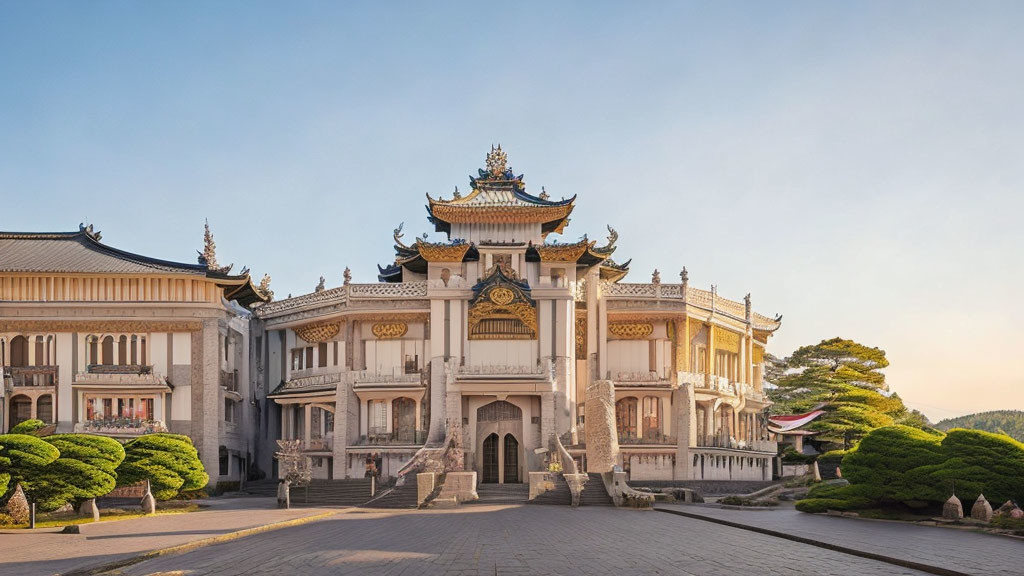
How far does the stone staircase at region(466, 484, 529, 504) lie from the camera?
129 feet

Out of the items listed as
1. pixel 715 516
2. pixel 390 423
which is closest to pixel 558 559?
pixel 715 516

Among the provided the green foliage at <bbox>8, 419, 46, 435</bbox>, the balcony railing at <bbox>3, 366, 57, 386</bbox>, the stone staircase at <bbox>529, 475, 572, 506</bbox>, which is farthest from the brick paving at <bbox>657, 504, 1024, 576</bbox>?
the balcony railing at <bbox>3, 366, 57, 386</bbox>

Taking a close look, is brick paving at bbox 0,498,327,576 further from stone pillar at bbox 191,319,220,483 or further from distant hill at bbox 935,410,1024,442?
distant hill at bbox 935,410,1024,442

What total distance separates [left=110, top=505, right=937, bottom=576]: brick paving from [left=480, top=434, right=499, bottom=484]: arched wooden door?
61.4 feet

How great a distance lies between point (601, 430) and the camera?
40281mm

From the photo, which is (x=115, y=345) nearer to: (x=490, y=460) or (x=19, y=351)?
(x=19, y=351)

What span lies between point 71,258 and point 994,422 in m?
77.2

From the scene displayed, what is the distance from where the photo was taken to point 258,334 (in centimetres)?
5522

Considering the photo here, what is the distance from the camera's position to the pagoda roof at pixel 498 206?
5253cm

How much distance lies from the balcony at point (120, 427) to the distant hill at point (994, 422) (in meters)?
66.5

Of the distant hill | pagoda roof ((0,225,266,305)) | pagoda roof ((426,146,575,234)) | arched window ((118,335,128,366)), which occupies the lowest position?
the distant hill

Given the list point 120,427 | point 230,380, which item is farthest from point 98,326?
point 230,380

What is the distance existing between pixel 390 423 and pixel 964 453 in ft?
95.7

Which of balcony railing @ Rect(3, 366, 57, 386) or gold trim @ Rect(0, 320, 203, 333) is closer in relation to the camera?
balcony railing @ Rect(3, 366, 57, 386)
